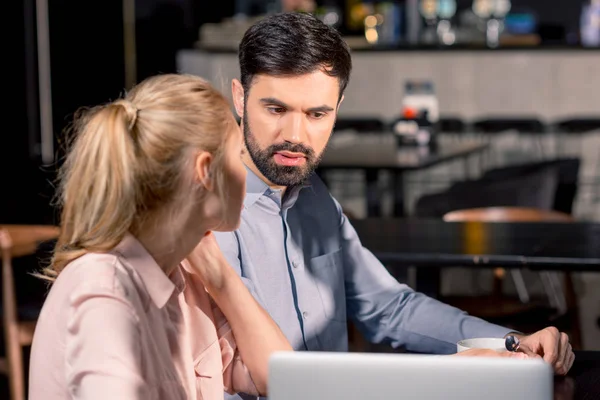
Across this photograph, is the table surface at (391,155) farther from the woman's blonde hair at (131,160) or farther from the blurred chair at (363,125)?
the woman's blonde hair at (131,160)

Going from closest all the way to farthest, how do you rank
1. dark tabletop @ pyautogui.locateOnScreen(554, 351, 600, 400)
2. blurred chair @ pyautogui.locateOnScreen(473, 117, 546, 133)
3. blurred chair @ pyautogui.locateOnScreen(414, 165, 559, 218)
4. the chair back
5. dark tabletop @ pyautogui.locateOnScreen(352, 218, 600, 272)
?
dark tabletop @ pyautogui.locateOnScreen(554, 351, 600, 400), dark tabletop @ pyautogui.locateOnScreen(352, 218, 600, 272), the chair back, blurred chair @ pyautogui.locateOnScreen(414, 165, 559, 218), blurred chair @ pyautogui.locateOnScreen(473, 117, 546, 133)

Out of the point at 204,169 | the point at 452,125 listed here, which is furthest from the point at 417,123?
the point at 204,169

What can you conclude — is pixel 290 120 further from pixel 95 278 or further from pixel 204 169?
pixel 95 278

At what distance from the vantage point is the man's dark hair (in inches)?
64.2

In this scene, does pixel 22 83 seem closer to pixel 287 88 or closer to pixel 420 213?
pixel 420 213

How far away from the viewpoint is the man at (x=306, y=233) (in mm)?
1639

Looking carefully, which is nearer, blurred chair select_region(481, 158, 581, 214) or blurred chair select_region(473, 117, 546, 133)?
blurred chair select_region(481, 158, 581, 214)

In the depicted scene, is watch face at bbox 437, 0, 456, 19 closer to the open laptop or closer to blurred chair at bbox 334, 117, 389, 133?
blurred chair at bbox 334, 117, 389, 133

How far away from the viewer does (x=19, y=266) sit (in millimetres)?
4281

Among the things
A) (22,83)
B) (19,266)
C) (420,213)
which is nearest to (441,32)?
(22,83)

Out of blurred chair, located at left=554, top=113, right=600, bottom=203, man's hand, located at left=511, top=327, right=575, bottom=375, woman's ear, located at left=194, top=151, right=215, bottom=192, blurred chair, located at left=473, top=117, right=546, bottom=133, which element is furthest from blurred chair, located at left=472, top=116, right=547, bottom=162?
woman's ear, located at left=194, top=151, right=215, bottom=192

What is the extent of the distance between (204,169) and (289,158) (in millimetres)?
394

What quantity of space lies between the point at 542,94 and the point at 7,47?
12.0ft

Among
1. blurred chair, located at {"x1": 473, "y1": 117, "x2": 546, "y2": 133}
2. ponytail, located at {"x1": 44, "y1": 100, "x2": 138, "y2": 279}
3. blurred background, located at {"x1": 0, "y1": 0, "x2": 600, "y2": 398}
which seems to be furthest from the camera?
blurred chair, located at {"x1": 473, "y1": 117, "x2": 546, "y2": 133}
